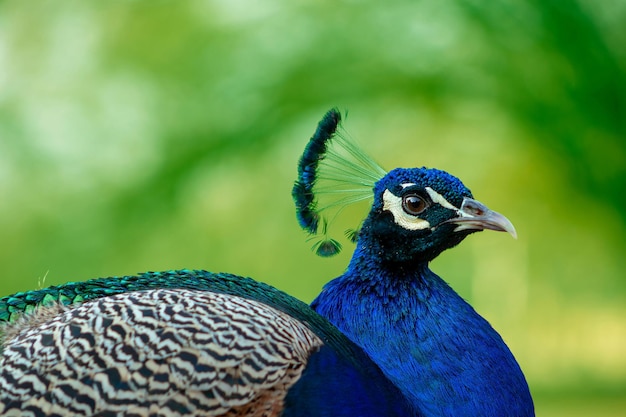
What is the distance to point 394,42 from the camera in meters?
3.80

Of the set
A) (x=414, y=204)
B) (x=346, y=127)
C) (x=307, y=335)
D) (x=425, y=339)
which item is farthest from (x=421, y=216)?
(x=346, y=127)

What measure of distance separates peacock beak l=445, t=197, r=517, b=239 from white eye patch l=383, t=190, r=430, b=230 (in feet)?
0.19

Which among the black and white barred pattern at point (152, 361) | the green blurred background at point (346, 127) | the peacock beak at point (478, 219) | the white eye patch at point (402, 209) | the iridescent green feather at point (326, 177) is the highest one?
the green blurred background at point (346, 127)

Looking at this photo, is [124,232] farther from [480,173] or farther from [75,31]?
[480,173]

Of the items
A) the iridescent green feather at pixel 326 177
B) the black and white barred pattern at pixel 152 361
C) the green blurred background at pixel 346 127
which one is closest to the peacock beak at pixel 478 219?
the iridescent green feather at pixel 326 177

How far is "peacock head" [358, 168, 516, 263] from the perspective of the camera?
1744mm

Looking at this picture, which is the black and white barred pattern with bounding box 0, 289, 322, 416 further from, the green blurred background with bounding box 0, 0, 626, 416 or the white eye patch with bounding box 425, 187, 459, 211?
the green blurred background with bounding box 0, 0, 626, 416

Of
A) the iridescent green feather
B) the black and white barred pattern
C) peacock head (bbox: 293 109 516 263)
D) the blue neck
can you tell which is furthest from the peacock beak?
the black and white barred pattern

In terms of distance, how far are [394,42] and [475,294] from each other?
1.11 metres

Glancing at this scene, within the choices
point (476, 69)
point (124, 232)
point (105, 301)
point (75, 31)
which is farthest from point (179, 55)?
point (105, 301)

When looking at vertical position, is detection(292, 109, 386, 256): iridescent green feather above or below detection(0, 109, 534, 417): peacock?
above

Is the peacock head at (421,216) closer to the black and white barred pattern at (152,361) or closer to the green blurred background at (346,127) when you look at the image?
the black and white barred pattern at (152,361)

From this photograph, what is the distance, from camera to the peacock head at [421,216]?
68.7 inches

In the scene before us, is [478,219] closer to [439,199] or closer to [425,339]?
[439,199]
